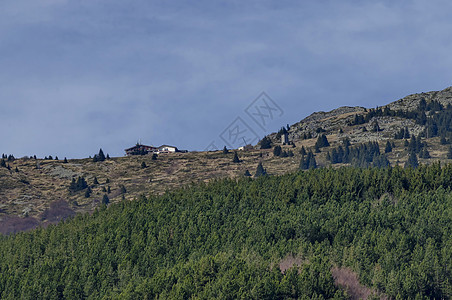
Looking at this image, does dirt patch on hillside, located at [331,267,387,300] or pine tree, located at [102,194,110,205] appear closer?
dirt patch on hillside, located at [331,267,387,300]

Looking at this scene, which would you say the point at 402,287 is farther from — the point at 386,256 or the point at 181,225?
the point at 181,225

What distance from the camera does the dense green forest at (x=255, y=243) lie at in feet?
232

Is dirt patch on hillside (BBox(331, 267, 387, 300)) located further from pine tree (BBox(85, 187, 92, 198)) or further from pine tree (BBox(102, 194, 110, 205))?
pine tree (BBox(85, 187, 92, 198))

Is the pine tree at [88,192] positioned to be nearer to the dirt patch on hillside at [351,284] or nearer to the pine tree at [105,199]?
the pine tree at [105,199]

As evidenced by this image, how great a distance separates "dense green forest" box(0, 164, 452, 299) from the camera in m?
70.6

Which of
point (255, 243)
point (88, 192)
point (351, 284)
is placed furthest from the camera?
point (88, 192)

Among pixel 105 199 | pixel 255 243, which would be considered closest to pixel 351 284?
pixel 255 243

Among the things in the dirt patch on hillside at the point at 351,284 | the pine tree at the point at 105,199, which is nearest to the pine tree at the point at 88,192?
the pine tree at the point at 105,199

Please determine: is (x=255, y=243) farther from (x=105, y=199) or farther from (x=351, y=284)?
(x=105, y=199)

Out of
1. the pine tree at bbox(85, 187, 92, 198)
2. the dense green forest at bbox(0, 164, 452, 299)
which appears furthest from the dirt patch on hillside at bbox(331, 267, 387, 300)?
the pine tree at bbox(85, 187, 92, 198)

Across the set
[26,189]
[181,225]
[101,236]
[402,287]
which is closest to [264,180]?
[181,225]

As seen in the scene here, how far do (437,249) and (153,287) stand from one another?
32985 mm

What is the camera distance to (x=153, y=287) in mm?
74062

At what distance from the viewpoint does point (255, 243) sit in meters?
85.8
